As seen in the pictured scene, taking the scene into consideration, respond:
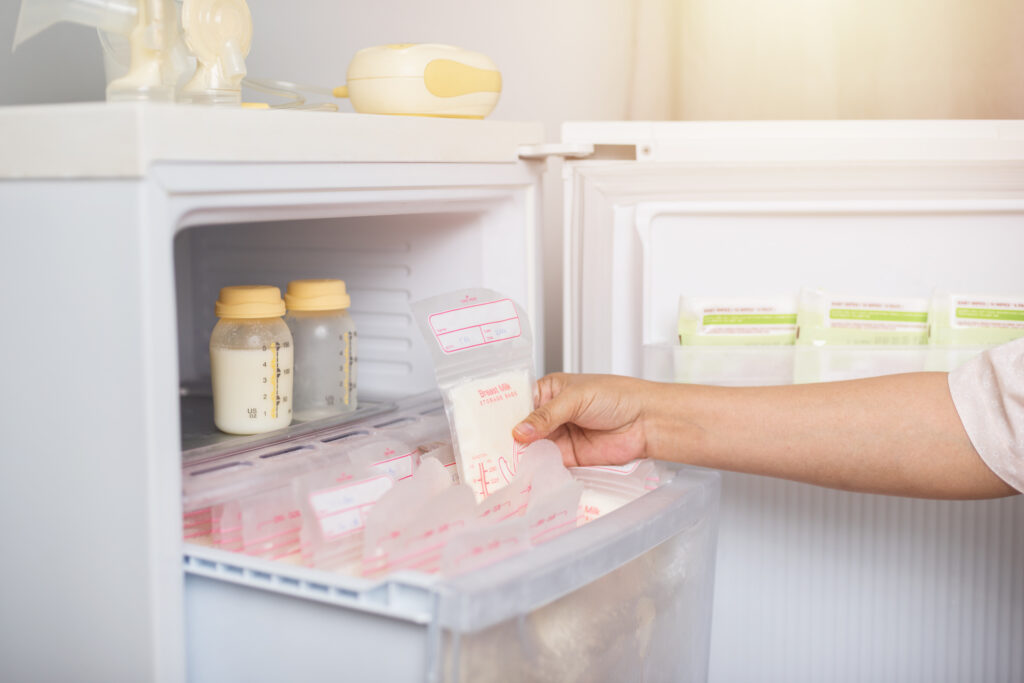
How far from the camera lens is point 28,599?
734 millimetres

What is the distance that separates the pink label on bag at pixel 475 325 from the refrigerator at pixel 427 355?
0.12 meters

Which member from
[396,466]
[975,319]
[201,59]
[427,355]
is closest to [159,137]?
[201,59]

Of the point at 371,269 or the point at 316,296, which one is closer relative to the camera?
the point at 316,296

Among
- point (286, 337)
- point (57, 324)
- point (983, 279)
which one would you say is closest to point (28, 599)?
point (57, 324)

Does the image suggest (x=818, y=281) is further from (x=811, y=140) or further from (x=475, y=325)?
(x=475, y=325)

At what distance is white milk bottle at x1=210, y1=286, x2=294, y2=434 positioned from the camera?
948 mm

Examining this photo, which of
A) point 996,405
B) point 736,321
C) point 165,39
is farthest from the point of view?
point 736,321

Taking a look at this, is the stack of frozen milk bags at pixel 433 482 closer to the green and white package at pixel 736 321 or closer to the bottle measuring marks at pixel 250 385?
the bottle measuring marks at pixel 250 385

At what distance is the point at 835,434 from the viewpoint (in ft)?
3.28

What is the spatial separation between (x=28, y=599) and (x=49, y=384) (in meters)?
0.17

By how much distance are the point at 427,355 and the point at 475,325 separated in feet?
0.94

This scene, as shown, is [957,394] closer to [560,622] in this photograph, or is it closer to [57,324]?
[560,622]

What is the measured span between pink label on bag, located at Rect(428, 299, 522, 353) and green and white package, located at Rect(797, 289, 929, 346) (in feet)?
1.12

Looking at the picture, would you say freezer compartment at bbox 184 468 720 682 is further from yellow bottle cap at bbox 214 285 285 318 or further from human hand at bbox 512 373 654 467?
yellow bottle cap at bbox 214 285 285 318
